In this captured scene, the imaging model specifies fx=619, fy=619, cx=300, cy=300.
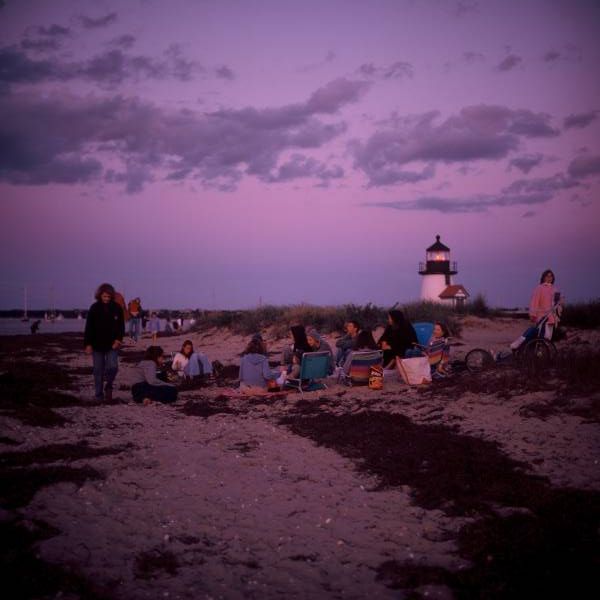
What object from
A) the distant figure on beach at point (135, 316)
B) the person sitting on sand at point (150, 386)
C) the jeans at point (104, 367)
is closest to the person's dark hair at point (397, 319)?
the person sitting on sand at point (150, 386)

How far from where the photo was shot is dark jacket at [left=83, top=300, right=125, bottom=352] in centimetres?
1098

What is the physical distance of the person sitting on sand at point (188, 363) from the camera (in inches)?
627

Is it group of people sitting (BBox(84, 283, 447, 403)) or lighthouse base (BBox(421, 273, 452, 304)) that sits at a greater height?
lighthouse base (BBox(421, 273, 452, 304))

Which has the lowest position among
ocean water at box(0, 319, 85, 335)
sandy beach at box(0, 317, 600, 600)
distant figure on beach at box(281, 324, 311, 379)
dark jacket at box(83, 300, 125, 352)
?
ocean water at box(0, 319, 85, 335)

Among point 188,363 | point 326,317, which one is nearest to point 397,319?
point 188,363

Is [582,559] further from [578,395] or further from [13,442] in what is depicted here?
[13,442]

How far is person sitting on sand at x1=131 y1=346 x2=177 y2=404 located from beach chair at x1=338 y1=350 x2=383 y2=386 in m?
3.76

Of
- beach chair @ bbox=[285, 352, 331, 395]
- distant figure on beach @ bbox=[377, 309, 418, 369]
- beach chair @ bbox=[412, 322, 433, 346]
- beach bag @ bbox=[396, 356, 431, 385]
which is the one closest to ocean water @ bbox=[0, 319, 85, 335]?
beach chair @ bbox=[412, 322, 433, 346]

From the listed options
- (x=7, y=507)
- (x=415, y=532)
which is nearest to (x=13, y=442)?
(x=7, y=507)

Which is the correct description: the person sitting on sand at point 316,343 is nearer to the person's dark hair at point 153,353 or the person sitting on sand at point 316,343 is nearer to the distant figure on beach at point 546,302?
the person's dark hair at point 153,353

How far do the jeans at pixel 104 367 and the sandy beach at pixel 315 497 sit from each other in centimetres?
57

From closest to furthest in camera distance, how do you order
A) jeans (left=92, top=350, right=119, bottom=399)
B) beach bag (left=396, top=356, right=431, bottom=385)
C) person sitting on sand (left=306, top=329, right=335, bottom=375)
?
jeans (left=92, top=350, right=119, bottom=399), beach bag (left=396, top=356, right=431, bottom=385), person sitting on sand (left=306, top=329, right=335, bottom=375)

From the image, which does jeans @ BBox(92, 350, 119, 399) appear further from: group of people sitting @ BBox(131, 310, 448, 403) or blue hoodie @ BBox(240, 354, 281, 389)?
blue hoodie @ BBox(240, 354, 281, 389)

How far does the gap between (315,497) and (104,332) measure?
20.1 ft
